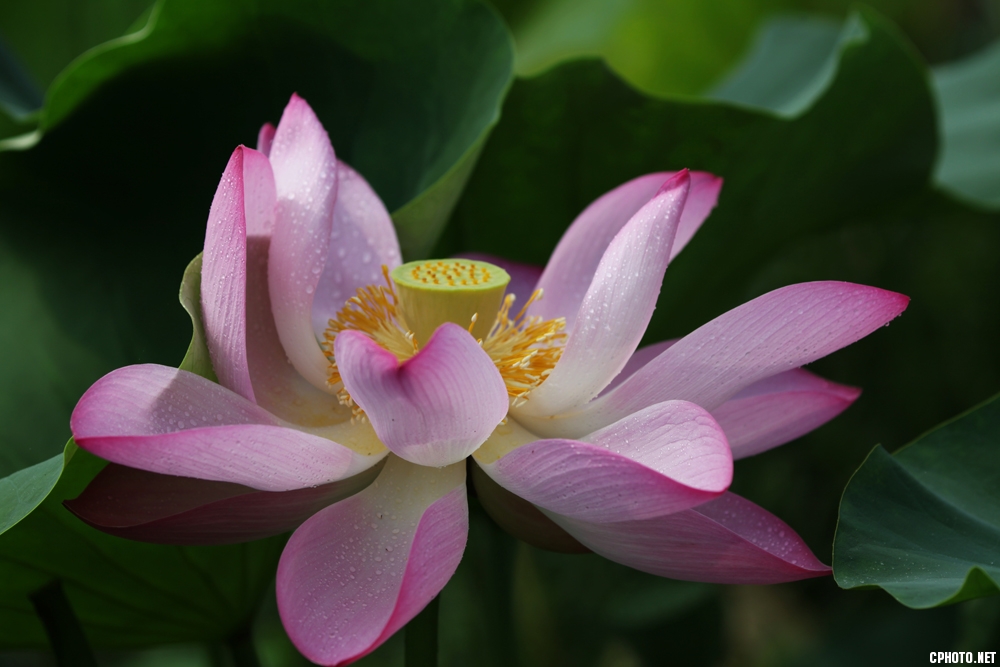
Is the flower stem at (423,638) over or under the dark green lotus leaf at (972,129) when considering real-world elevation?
under

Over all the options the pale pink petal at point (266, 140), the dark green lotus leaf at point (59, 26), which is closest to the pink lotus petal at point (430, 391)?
the pale pink petal at point (266, 140)

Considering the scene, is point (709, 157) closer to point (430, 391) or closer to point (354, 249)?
point (354, 249)

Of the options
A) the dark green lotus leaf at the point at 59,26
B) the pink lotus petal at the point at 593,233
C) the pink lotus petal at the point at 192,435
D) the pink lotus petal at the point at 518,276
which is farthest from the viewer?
the dark green lotus leaf at the point at 59,26

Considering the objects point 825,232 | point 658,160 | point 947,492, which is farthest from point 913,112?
point 947,492

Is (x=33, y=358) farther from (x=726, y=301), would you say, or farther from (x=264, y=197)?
(x=726, y=301)

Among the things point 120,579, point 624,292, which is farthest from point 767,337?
point 120,579

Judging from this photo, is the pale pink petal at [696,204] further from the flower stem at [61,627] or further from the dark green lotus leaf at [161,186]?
the flower stem at [61,627]

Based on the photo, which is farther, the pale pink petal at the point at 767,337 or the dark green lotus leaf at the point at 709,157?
the dark green lotus leaf at the point at 709,157
